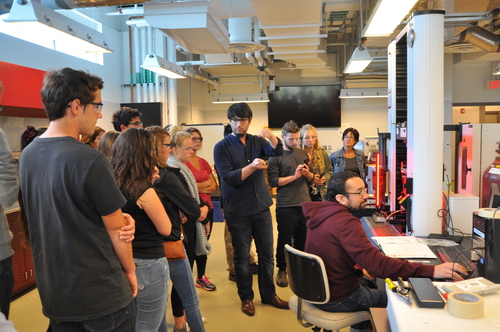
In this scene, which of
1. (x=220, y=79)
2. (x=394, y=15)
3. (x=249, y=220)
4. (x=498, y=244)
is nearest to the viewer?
(x=498, y=244)

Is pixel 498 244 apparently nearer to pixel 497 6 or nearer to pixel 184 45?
pixel 184 45

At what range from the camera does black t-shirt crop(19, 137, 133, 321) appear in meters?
1.18

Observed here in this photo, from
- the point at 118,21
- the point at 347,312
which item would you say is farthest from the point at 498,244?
the point at 118,21

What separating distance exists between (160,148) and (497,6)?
182 inches

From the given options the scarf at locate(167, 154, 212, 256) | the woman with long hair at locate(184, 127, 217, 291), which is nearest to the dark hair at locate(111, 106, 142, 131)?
the scarf at locate(167, 154, 212, 256)

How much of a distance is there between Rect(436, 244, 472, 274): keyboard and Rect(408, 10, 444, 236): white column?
0.31m

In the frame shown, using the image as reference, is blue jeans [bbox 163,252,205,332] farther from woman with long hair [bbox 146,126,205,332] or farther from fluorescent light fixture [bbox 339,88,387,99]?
fluorescent light fixture [bbox 339,88,387,99]

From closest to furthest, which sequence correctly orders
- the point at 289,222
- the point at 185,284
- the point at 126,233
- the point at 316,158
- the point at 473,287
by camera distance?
the point at 126,233
the point at 473,287
the point at 185,284
the point at 289,222
the point at 316,158

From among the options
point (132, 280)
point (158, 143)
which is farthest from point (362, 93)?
point (132, 280)

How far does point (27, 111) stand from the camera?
4289mm

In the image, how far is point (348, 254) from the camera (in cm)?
183

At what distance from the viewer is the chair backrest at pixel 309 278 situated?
182 cm

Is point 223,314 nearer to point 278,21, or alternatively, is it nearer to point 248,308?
point 248,308

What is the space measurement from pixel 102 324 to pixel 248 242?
1.66 metres
